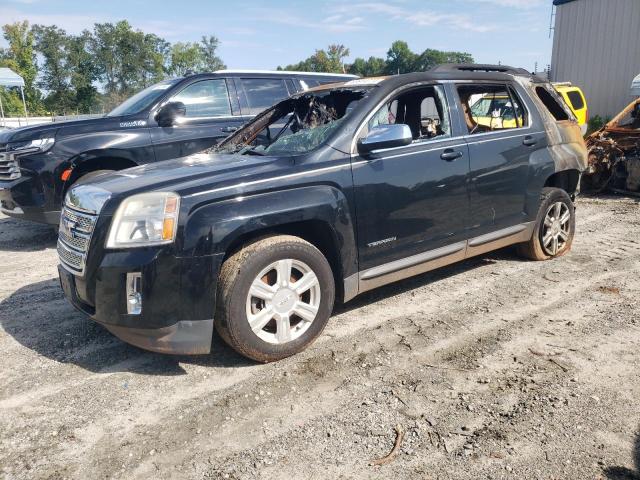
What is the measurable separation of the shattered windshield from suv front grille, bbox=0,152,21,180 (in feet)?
10.3

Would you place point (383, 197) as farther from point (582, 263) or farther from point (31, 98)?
point (31, 98)

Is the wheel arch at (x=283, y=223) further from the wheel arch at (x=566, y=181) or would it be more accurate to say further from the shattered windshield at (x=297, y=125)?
the wheel arch at (x=566, y=181)

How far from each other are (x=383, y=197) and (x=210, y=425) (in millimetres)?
1911

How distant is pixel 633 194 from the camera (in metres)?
8.68

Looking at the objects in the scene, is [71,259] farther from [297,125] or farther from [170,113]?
[170,113]

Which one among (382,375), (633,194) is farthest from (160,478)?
(633,194)

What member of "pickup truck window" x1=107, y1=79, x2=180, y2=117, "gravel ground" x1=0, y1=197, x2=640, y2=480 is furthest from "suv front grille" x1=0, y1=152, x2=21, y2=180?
"gravel ground" x1=0, y1=197, x2=640, y2=480

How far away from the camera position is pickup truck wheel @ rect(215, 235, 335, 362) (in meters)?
3.11

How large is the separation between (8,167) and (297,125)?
160 inches

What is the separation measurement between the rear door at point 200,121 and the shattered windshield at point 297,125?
2.27 metres

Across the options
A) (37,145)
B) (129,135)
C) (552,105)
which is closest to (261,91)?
(129,135)

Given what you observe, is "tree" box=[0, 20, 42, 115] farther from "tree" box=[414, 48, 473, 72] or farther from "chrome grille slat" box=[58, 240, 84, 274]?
"tree" box=[414, 48, 473, 72]

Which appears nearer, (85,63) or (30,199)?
(30,199)

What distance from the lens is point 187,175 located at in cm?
331
